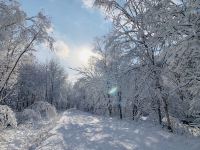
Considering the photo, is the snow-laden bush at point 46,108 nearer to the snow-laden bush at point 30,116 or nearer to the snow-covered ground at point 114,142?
the snow-laden bush at point 30,116

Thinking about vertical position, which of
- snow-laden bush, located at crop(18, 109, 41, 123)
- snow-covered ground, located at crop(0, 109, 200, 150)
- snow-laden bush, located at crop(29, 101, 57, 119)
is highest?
snow-laden bush, located at crop(29, 101, 57, 119)

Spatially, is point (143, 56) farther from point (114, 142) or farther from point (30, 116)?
point (30, 116)

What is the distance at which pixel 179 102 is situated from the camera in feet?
89.1

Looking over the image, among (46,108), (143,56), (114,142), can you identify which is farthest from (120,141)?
(46,108)

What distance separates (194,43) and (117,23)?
360 inches

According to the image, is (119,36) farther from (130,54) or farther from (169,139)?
(169,139)

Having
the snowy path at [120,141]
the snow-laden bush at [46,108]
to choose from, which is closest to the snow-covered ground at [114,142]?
the snowy path at [120,141]

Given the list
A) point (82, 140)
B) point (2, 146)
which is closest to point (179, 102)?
point (82, 140)

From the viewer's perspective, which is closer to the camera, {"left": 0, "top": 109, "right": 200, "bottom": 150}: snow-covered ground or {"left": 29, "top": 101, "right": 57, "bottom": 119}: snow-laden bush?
{"left": 0, "top": 109, "right": 200, "bottom": 150}: snow-covered ground

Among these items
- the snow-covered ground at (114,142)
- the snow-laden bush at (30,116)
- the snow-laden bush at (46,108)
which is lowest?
the snow-covered ground at (114,142)

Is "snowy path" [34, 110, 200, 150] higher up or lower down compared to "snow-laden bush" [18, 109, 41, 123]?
lower down

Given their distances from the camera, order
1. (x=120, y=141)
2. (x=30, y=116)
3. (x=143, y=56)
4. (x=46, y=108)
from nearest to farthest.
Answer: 1. (x=120, y=141)
2. (x=143, y=56)
3. (x=30, y=116)
4. (x=46, y=108)

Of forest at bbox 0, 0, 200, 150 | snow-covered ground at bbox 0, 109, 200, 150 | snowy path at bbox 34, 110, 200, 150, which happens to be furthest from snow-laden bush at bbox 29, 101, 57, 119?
snowy path at bbox 34, 110, 200, 150

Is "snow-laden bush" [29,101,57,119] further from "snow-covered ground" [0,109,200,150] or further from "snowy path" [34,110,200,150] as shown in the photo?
"snowy path" [34,110,200,150]
